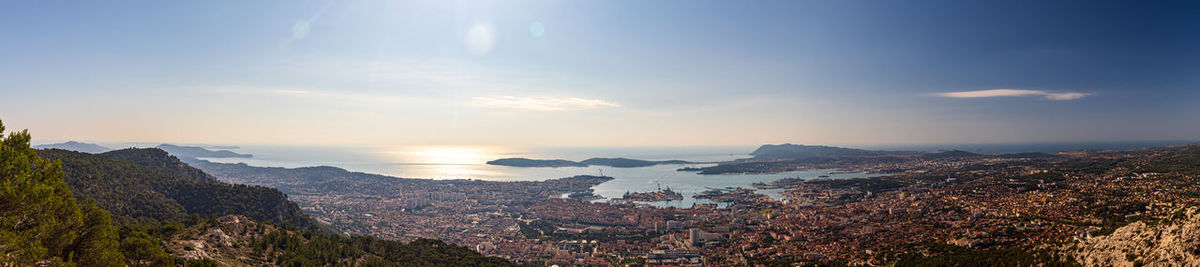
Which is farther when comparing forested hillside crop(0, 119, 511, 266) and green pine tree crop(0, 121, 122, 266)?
forested hillside crop(0, 119, 511, 266)

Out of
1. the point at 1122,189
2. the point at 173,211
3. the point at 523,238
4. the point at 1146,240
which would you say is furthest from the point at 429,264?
the point at 1122,189

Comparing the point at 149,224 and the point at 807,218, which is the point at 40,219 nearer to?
the point at 149,224

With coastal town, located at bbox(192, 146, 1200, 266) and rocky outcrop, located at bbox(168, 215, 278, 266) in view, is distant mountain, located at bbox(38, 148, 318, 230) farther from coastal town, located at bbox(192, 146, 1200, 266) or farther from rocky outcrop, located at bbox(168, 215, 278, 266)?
rocky outcrop, located at bbox(168, 215, 278, 266)

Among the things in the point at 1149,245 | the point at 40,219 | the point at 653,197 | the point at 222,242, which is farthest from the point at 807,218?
the point at 40,219

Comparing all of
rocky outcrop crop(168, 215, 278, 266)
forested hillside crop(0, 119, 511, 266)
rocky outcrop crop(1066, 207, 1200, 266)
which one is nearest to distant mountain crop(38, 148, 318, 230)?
forested hillside crop(0, 119, 511, 266)

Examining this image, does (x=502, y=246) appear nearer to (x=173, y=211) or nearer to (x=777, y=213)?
(x=173, y=211)
